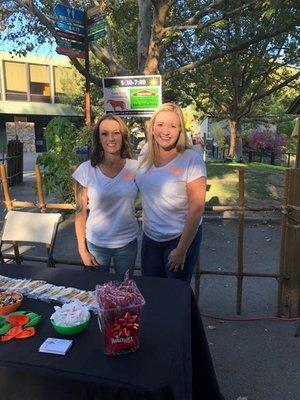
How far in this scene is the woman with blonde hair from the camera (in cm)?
242

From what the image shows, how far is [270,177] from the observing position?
10.4 meters

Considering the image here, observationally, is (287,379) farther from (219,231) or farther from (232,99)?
(232,99)

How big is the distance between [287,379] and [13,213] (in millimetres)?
2394

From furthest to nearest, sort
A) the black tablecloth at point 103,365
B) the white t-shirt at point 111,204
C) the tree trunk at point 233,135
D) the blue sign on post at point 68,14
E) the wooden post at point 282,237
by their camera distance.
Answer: the tree trunk at point 233,135 → the blue sign on post at point 68,14 → the wooden post at point 282,237 → the white t-shirt at point 111,204 → the black tablecloth at point 103,365

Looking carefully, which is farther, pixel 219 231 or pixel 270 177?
pixel 270 177

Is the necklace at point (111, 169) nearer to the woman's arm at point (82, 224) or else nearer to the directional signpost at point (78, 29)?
the woman's arm at point (82, 224)

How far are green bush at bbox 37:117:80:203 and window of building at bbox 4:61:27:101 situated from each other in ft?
77.7

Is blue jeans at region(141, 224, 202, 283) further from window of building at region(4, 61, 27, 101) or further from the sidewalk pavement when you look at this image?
window of building at region(4, 61, 27, 101)

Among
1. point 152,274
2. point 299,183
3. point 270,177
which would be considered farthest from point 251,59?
point 152,274

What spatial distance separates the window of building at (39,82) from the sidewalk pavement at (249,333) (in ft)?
87.5

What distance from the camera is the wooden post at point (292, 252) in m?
3.32

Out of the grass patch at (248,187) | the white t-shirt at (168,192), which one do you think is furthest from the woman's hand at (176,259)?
the grass patch at (248,187)

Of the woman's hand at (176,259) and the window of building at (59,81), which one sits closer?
the woman's hand at (176,259)

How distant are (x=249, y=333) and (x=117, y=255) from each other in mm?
1526
